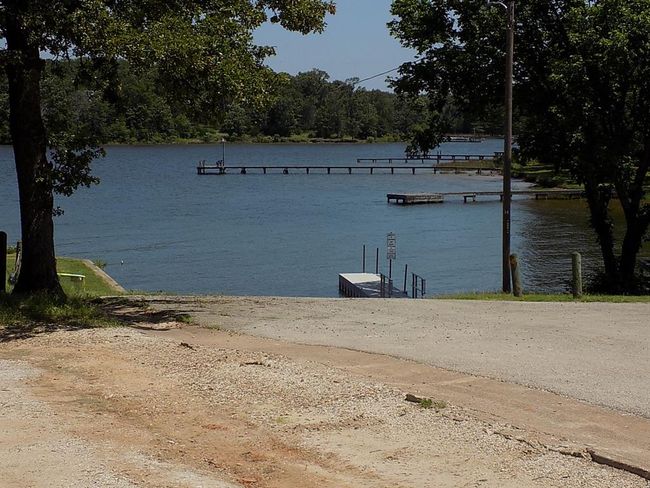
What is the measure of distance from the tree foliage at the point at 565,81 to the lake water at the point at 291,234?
9.78m

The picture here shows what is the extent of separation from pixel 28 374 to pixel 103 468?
3.45 meters

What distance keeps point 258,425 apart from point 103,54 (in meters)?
6.79

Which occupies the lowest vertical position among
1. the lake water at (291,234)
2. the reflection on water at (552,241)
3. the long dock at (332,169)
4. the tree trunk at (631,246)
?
the reflection on water at (552,241)

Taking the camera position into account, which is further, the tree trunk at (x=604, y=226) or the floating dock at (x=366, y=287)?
the floating dock at (x=366, y=287)

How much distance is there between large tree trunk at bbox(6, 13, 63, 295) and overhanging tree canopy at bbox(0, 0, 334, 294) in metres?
0.02

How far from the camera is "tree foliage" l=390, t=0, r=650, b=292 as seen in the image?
24.2m

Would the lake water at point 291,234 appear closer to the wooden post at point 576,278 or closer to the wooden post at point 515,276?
the wooden post at point 515,276

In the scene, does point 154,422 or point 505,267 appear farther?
point 505,267

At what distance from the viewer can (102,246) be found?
49.2m

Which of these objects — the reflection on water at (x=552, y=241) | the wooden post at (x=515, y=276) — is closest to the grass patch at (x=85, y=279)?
the wooden post at (x=515, y=276)

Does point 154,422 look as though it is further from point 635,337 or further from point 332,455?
point 635,337

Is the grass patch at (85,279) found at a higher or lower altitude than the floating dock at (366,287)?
higher

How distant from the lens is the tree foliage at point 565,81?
24188mm

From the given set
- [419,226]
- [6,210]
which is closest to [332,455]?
[419,226]
